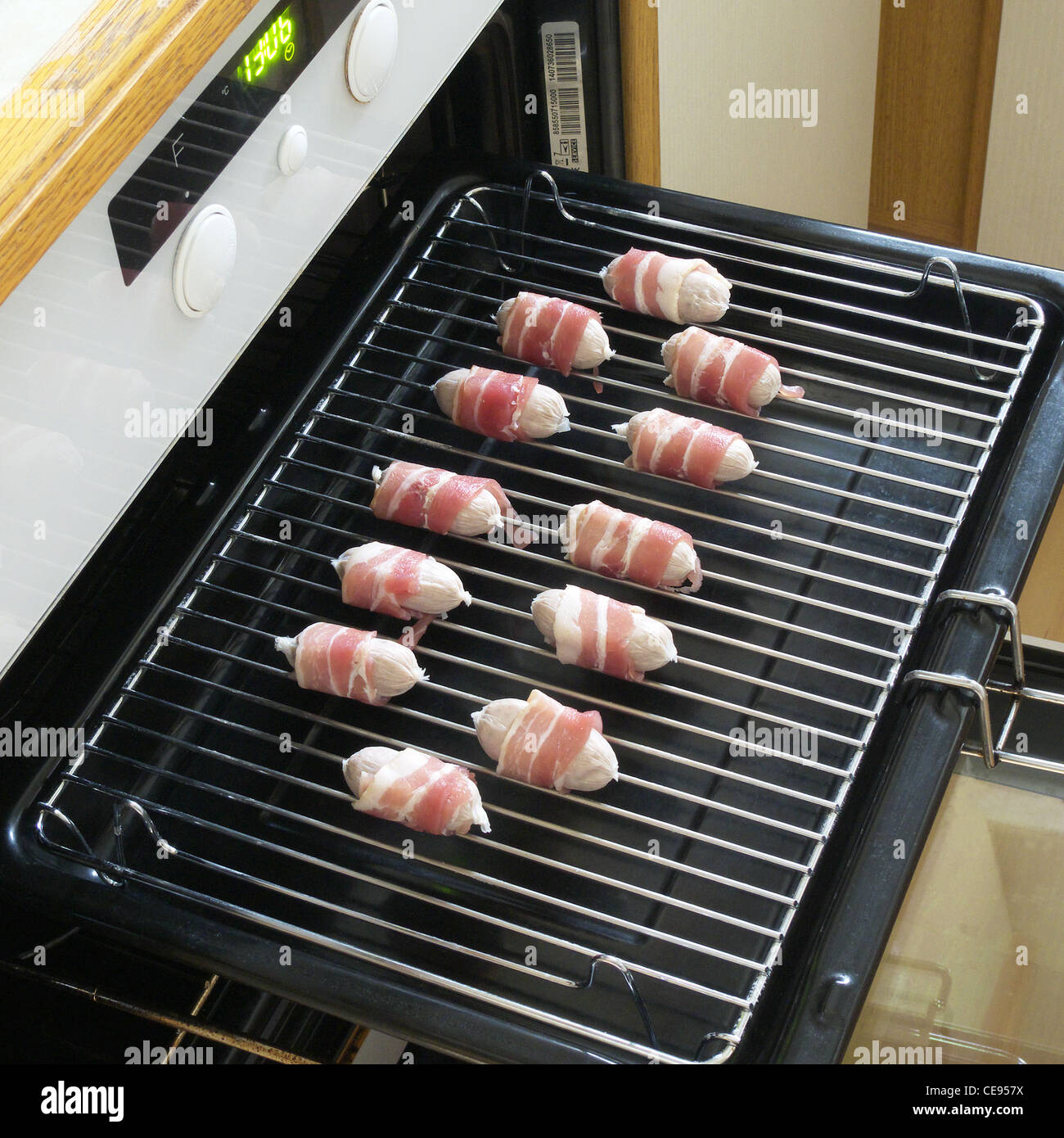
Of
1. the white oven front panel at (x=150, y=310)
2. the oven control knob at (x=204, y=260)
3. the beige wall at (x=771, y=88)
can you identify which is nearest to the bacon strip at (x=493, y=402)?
the white oven front panel at (x=150, y=310)

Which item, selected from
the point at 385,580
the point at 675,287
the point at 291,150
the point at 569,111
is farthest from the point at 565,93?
the point at 385,580

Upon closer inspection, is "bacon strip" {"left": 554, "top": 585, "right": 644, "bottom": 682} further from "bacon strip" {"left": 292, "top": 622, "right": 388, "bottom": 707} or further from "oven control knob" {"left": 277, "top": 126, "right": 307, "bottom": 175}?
"oven control knob" {"left": 277, "top": 126, "right": 307, "bottom": 175}

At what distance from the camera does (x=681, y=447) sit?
1215 millimetres

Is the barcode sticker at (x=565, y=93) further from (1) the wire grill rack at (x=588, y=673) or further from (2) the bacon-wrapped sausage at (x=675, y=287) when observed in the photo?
(2) the bacon-wrapped sausage at (x=675, y=287)

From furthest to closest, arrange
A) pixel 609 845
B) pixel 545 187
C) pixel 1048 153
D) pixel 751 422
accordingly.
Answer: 1. pixel 1048 153
2. pixel 545 187
3. pixel 751 422
4. pixel 609 845

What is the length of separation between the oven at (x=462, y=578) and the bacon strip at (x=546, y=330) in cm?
4

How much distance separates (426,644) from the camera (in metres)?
1.20

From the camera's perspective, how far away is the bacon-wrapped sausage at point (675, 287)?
4.30 feet

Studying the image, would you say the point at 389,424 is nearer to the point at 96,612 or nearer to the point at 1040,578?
the point at 96,612

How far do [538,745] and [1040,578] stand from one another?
1.23 meters

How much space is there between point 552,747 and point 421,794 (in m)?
0.11

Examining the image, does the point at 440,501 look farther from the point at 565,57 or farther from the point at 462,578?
the point at 565,57

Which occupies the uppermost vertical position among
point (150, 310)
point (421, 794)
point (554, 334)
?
point (554, 334)
